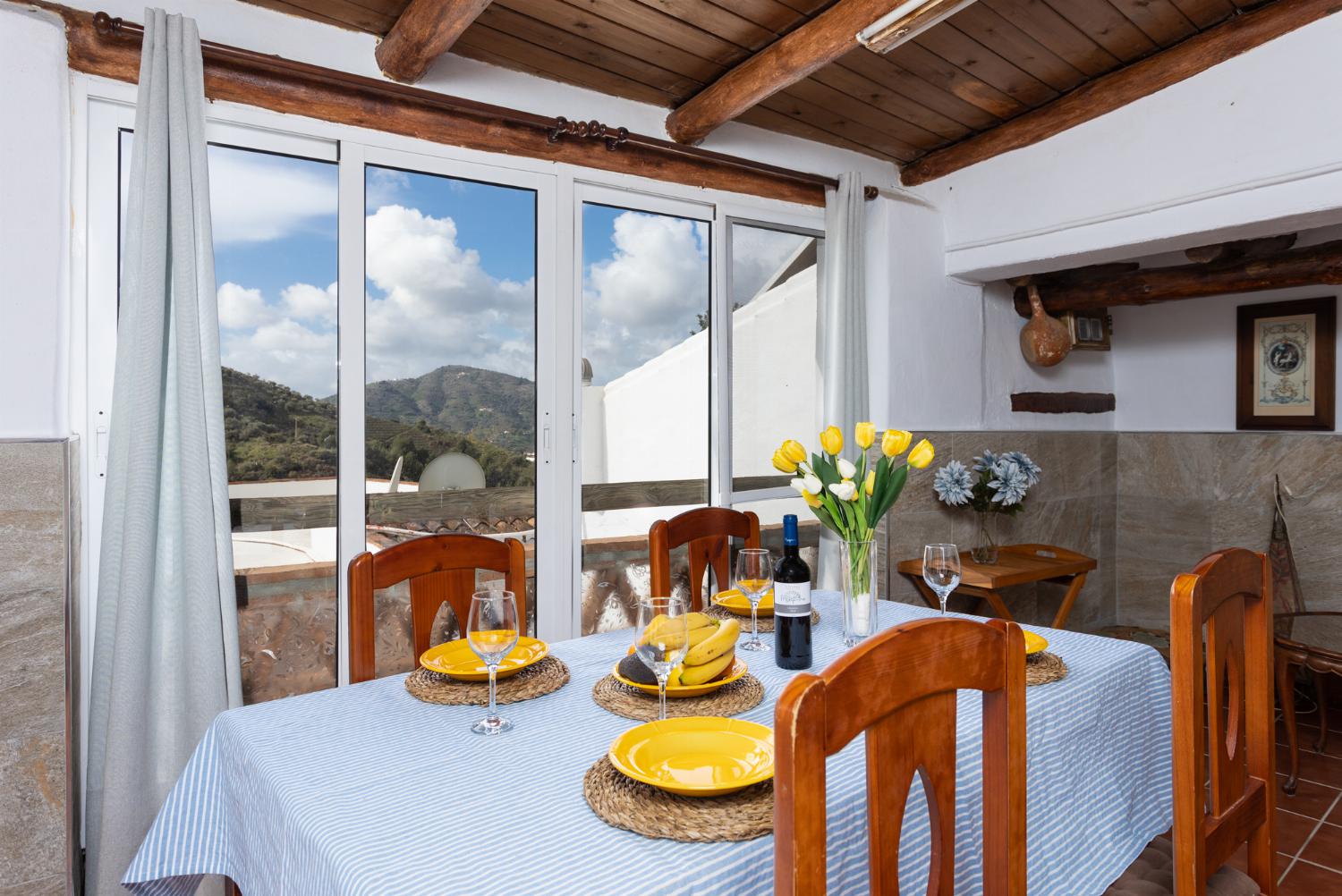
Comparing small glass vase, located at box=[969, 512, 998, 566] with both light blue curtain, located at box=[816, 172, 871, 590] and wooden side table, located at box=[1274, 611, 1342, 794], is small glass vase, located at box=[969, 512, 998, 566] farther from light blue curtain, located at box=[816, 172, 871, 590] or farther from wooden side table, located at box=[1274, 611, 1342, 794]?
wooden side table, located at box=[1274, 611, 1342, 794]

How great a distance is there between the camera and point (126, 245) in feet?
6.18

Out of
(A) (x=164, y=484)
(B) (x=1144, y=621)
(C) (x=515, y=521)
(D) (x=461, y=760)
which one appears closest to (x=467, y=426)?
(C) (x=515, y=521)

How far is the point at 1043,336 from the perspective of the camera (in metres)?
3.79

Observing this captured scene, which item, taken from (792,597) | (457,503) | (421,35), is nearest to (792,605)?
(792,597)

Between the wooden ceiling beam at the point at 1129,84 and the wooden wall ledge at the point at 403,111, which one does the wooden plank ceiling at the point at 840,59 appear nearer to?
the wooden ceiling beam at the point at 1129,84

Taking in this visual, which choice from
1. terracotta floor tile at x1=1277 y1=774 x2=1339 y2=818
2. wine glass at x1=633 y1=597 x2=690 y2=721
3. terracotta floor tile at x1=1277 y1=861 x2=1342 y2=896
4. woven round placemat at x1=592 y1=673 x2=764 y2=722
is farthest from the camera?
terracotta floor tile at x1=1277 y1=774 x2=1339 y2=818

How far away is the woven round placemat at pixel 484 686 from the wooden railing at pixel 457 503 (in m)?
1.01

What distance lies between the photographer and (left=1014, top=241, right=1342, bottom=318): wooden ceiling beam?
303 cm

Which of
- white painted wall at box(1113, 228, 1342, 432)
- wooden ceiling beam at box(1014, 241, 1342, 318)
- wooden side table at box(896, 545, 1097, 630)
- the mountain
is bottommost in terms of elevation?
wooden side table at box(896, 545, 1097, 630)

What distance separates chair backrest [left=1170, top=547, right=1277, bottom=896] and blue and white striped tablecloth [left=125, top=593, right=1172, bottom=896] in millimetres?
139

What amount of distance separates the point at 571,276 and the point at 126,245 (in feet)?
4.07

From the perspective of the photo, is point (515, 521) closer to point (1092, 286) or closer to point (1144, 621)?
point (1092, 286)

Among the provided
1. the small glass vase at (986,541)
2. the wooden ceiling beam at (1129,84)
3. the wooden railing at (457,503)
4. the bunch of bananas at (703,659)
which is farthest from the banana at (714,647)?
the wooden ceiling beam at (1129,84)

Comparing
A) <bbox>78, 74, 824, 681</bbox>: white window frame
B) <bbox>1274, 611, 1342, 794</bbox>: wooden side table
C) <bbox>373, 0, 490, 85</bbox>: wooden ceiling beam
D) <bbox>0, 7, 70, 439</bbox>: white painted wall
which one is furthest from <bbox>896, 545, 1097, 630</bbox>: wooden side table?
<bbox>0, 7, 70, 439</bbox>: white painted wall
